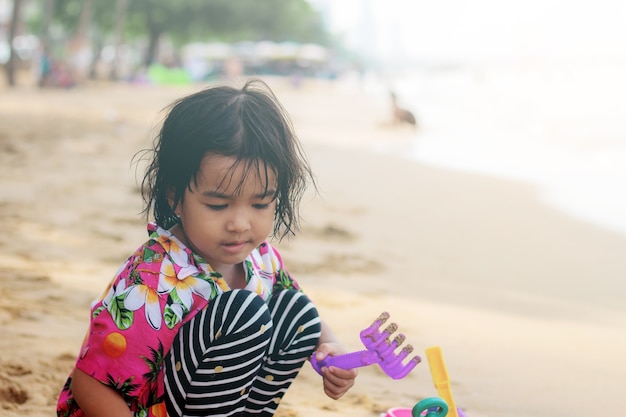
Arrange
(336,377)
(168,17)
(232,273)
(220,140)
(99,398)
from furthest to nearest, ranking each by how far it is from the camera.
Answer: (168,17)
(232,273)
(336,377)
(220,140)
(99,398)

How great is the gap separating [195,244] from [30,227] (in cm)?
241

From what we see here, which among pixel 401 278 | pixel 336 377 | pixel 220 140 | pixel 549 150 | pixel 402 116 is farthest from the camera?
pixel 402 116

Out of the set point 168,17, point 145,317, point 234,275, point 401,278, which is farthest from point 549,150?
point 168,17

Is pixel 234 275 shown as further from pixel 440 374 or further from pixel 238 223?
pixel 440 374

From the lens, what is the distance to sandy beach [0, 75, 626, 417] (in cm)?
219

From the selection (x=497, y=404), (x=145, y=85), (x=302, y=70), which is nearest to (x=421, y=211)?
(x=497, y=404)

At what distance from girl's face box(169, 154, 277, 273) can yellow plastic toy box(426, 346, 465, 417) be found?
420mm

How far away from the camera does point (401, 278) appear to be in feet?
11.4

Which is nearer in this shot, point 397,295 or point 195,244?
point 195,244

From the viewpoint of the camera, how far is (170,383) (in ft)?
4.94

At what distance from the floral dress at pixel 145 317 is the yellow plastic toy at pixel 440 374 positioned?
441mm

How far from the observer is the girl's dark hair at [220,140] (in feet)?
4.94

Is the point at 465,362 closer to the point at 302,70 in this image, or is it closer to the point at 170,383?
the point at 170,383

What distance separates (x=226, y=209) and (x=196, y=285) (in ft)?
0.53
